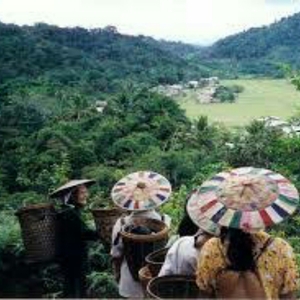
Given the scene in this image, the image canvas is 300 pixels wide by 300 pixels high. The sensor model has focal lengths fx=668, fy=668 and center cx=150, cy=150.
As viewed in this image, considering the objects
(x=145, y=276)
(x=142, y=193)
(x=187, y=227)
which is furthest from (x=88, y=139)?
(x=145, y=276)

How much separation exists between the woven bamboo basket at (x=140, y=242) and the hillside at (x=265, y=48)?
255 feet

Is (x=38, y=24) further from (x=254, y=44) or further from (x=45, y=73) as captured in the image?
(x=254, y=44)

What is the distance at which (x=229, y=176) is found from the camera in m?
1.98

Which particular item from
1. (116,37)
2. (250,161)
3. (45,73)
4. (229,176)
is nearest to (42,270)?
(229,176)

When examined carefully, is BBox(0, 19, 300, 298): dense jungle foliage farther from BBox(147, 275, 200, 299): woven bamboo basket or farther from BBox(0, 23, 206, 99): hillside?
BBox(147, 275, 200, 299): woven bamboo basket

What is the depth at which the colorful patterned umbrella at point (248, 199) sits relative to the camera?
185 cm

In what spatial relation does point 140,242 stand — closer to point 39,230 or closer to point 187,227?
point 187,227

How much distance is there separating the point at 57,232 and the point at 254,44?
92521 millimetres

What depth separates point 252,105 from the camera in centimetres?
7581

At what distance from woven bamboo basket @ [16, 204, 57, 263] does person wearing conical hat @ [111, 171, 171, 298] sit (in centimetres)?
41

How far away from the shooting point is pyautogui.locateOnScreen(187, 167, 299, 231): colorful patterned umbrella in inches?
72.8

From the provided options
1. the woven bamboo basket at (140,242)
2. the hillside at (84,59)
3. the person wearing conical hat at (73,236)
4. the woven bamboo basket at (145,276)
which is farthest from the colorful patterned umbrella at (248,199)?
the hillside at (84,59)

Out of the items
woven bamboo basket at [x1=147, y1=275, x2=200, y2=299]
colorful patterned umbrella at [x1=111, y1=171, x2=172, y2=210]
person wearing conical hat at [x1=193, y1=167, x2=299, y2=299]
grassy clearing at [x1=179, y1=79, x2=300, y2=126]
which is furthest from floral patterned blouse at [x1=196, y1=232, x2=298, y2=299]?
grassy clearing at [x1=179, y1=79, x2=300, y2=126]

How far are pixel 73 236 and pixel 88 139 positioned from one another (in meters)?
30.2
